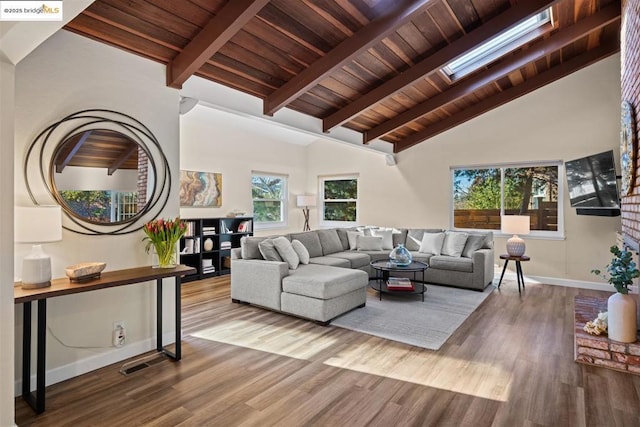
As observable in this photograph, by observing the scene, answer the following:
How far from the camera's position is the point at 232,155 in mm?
6934

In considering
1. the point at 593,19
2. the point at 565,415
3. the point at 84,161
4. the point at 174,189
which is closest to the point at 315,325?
the point at 174,189

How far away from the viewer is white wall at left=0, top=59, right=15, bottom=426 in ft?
5.98

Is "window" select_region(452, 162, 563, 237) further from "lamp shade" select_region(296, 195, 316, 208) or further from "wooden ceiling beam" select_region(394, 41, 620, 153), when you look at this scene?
"lamp shade" select_region(296, 195, 316, 208)

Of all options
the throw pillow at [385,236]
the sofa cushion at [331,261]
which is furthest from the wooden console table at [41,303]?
the throw pillow at [385,236]

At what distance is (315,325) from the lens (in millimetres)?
3738

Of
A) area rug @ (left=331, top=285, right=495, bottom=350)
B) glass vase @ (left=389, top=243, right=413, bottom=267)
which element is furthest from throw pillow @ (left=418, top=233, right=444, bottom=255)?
glass vase @ (left=389, top=243, right=413, bottom=267)

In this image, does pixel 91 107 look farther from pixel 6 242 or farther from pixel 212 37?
pixel 6 242

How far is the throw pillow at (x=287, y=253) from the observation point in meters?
4.38

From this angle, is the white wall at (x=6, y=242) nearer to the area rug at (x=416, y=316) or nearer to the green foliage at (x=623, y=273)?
the area rug at (x=416, y=316)

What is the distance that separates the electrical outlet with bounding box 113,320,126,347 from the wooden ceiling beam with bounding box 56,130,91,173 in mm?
1284

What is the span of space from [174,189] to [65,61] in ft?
4.08

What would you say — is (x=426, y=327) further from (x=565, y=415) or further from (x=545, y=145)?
(x=545, y=145)

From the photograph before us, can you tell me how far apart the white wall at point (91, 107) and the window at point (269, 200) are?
4.27 meters

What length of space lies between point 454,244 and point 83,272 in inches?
199
